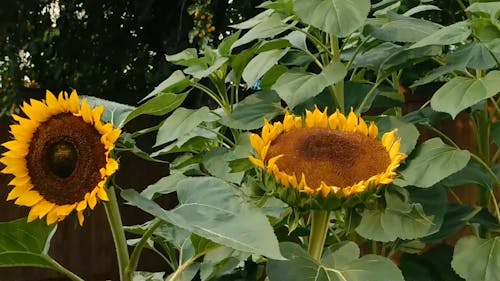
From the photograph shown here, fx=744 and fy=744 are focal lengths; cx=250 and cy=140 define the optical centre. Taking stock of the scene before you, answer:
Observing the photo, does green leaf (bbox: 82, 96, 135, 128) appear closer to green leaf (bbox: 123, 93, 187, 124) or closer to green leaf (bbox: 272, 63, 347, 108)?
green leaf (bbox: 123, 93, 187, 124)

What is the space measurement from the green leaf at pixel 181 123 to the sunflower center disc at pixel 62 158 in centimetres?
24

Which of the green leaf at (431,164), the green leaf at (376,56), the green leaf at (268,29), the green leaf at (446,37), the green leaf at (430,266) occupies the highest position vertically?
the green leaf at (268,29)

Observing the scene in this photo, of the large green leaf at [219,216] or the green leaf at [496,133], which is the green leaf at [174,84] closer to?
the large green leaf at [219,216]

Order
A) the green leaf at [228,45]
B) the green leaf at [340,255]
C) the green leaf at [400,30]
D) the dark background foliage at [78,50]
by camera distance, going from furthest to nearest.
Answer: the dark background foliage at [78,50]
the green leaf at [228,45]
the green leaf at [400,30]
the green leaf at [340,255]

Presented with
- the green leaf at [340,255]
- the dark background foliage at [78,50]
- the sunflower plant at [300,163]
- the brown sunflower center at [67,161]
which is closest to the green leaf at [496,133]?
the sunflower plant at [300,163]

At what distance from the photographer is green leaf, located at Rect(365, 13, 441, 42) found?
71 cm

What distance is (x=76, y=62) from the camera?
2832mm

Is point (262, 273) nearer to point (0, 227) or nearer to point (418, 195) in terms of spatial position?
point (418, 195)

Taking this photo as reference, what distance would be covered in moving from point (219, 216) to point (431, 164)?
0.74ft

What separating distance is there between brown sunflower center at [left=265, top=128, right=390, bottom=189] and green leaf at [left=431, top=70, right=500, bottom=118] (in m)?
0.14

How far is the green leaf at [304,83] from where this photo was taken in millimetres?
686

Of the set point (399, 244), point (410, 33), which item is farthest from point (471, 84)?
point (399, 244)

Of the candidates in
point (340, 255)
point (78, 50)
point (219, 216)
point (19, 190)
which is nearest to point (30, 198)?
point (19, 190)

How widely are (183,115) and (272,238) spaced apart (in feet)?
0.98
